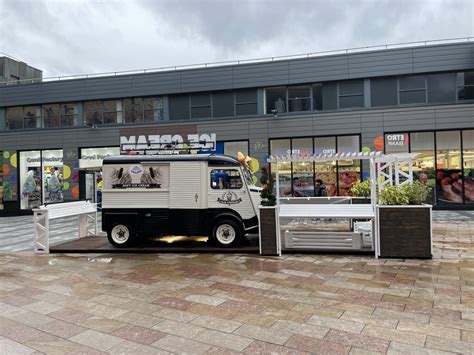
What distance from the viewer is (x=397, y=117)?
18.9 metres

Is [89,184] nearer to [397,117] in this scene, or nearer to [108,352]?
[397,117]

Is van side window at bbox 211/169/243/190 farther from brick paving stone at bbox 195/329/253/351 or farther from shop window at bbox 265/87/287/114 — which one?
shop window at bbox 265/87/287/114

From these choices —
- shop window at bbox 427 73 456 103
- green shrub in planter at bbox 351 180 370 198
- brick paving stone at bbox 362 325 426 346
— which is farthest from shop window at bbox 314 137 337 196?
brick paving stone at bbox 362 325 426 346

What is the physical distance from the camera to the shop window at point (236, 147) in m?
20.7

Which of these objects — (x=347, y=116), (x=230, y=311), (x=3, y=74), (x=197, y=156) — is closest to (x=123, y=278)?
(x=230, y=311)

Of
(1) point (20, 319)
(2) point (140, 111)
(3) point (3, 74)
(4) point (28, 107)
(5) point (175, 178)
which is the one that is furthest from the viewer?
(3) point (3, 74)

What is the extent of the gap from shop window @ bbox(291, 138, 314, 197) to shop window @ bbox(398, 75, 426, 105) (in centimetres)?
498

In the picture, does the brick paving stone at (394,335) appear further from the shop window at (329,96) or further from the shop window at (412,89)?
the shop window at (412,89)

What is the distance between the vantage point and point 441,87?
18.8m

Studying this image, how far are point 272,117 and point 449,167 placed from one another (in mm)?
8946

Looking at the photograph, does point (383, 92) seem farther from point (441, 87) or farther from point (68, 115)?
point (68, 115)

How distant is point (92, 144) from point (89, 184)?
7.86ft

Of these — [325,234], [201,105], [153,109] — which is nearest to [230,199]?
[325,234]

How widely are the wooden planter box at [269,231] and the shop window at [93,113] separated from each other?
55.9 ft
